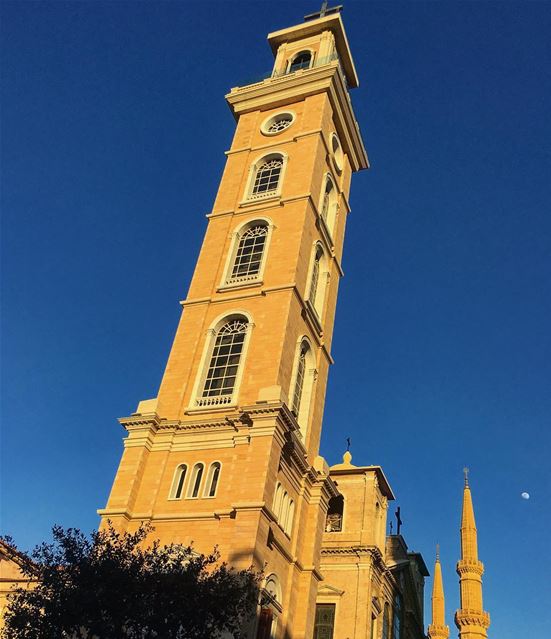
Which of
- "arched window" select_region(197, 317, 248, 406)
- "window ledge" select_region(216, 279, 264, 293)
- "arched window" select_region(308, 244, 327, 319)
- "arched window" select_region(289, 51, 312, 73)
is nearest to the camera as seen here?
"arched window" select_region(197, 317, 248, 406)

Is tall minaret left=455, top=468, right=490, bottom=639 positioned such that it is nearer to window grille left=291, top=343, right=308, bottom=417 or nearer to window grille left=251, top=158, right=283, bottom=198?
window grille left=291, top=343, right=308, bottom=417

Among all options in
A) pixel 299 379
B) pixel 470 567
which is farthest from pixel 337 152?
pixel 470 567

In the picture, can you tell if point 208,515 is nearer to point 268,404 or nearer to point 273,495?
point 273,495

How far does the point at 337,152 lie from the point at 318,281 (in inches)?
402

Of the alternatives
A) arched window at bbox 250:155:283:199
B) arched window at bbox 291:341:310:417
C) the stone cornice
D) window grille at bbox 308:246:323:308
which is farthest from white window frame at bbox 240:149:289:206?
arched window at bbox 291:341:310:417

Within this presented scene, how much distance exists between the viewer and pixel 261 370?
92.5ft

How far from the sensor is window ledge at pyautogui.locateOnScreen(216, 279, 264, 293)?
31469 millimetres

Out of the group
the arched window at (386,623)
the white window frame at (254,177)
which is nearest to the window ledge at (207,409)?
the white window frame at (254,177)

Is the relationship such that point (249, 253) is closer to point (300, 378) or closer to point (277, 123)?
point (300, 378)

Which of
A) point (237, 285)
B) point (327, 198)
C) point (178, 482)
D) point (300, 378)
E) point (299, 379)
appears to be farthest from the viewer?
point (327, 198)

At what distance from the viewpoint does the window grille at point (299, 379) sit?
99.7 feet

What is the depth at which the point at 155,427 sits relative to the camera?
28.1m

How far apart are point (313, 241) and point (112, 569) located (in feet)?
65.2

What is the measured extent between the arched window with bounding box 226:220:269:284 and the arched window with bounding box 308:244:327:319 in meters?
2.63
